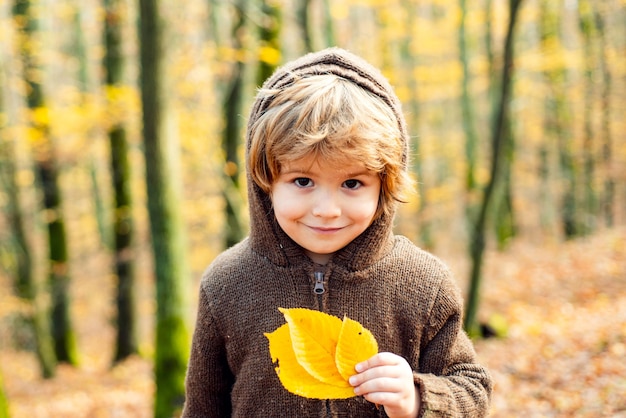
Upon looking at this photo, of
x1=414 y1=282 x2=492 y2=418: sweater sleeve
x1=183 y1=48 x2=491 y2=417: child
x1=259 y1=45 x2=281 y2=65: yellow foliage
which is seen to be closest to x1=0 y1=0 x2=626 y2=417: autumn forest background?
x1=259 y1=45 x2=281 y2=65: yellow foliage

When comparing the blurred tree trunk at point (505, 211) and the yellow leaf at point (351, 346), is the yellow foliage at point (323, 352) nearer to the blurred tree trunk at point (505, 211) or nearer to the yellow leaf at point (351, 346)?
the yellow leaf at point (351, 346)

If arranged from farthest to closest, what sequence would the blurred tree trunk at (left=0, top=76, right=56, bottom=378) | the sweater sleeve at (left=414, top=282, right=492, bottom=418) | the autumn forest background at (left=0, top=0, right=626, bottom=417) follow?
1. the blurred tree trunk at (left=0, top=76, right=56, bottom=378)
2. the autumn forest background at (left=0, top=0, right=626, bottom=417)
3. the sweater sleeve at (left=414, top=282, right=492, bottom=418)

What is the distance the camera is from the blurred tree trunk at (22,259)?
10156mm

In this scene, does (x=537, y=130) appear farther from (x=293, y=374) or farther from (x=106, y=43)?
(x=293, y=374)

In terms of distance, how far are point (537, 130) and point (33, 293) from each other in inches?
717

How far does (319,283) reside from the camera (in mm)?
1759

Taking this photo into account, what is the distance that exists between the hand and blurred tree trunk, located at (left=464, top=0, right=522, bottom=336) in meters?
5.49

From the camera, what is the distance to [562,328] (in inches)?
319

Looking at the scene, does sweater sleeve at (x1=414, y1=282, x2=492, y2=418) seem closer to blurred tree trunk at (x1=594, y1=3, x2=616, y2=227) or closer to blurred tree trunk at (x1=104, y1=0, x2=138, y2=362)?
blurred tree trunk at (x1=104, y1=0, x2=138, y2=362)

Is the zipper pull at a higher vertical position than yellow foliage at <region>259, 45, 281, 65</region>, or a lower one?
lower

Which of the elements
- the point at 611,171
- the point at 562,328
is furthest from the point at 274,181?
the point at 611,171

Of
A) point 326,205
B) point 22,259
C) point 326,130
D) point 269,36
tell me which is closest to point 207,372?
point 326,205

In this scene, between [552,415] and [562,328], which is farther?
[562,328]

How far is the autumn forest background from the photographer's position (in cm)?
603
